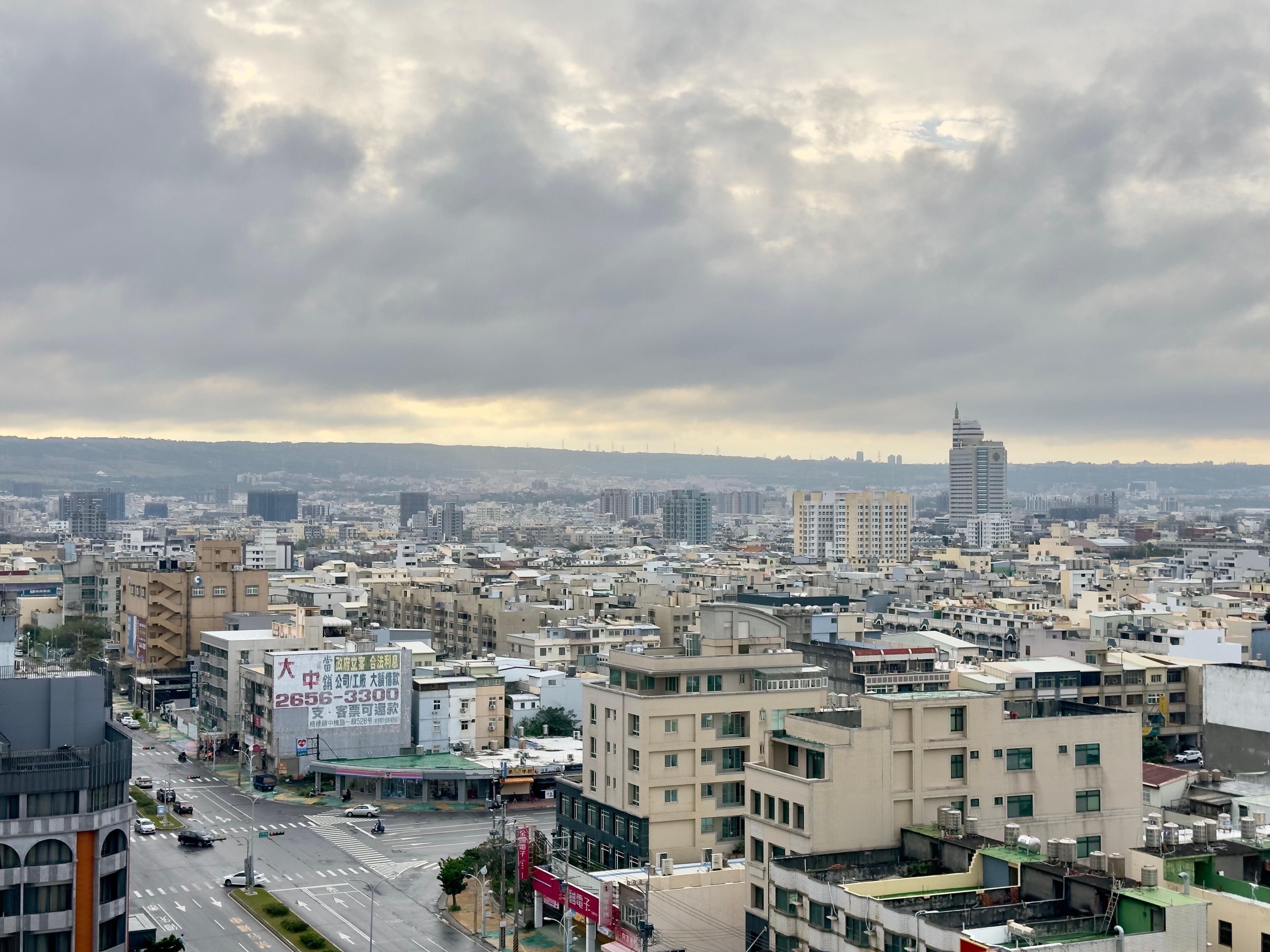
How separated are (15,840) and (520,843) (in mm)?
19062

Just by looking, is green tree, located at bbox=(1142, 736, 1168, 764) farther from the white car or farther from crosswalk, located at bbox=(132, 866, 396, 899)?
the white car

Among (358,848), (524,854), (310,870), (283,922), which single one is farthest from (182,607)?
(524,854)

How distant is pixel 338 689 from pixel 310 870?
2057cm

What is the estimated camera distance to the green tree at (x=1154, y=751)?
79.0m

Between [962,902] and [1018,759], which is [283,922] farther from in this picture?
[962,902]

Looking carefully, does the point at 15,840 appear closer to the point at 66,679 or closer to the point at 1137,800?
the point at 66,679

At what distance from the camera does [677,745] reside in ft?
171

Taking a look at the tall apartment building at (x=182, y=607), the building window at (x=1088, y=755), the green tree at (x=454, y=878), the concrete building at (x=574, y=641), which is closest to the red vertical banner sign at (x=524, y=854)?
the green tree at (x=454, y=878)

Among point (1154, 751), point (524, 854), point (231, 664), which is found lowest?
point (1154, 751)

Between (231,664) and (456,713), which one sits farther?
(231,664)

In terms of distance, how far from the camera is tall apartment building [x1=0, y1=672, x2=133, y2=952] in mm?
38375

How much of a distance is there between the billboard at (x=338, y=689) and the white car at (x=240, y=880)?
67.7 feet

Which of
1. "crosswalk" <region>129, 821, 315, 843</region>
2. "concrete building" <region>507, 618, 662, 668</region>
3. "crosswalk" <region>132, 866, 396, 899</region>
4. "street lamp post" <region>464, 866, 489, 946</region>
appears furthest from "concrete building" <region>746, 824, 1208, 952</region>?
"concrete building" <region>507, 618, 662, 668</region>

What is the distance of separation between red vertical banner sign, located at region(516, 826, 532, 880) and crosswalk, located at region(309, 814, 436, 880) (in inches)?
302
